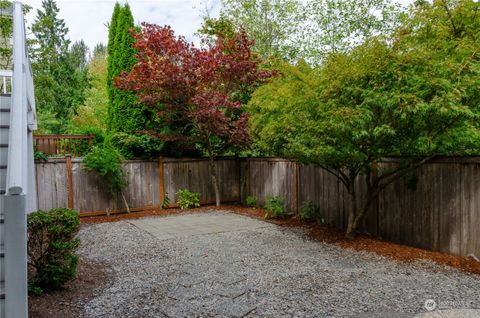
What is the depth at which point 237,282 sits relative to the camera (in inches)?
163

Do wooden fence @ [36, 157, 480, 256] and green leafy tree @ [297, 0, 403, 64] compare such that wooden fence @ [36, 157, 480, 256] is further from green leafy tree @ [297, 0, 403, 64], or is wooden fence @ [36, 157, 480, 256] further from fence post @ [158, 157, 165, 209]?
green leafy tree @ [297, 0, 403, 64]

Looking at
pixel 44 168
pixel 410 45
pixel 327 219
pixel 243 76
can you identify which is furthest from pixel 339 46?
pixel 44 168

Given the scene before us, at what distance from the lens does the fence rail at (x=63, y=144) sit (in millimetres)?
11328

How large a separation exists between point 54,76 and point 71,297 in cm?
2174

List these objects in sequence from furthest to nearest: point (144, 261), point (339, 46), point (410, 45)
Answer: point (339, 46)
point (144, 261)
point (410, 45)

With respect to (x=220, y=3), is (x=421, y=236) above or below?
below

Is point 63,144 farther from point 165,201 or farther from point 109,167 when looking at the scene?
point 165,201

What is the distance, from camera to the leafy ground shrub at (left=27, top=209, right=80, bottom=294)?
347 centimetres

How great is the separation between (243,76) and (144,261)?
20.3 ft

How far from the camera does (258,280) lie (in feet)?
13.8

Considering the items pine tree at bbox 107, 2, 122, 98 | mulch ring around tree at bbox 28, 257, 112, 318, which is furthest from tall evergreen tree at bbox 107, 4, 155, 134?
mulch ring around tree at bbox 28, 257, 112, 318

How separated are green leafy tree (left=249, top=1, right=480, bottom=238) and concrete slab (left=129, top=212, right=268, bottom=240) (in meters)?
2.40

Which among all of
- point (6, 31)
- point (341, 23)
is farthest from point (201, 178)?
point (341, 23)

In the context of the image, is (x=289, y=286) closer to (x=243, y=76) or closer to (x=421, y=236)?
(x=421, y=236)
